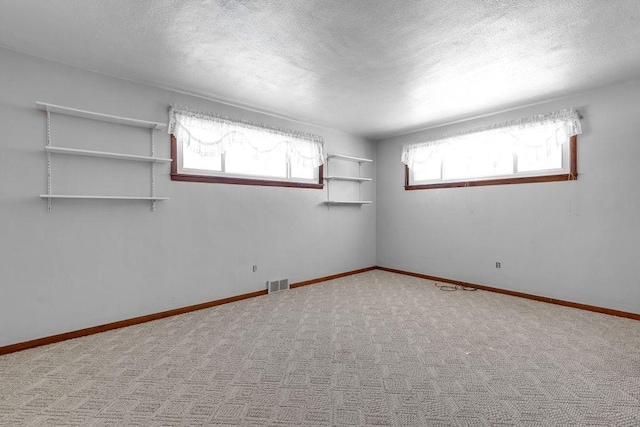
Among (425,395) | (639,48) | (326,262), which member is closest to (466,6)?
(639,48)

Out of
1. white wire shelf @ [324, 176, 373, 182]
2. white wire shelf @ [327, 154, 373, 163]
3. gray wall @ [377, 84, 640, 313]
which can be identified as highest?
white wire shelf @ [327, 154, 373, 163]

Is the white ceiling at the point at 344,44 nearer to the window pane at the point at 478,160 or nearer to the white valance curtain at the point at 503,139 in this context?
the white valance curtain at the point at 503,139

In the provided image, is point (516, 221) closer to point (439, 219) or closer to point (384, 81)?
point (439, 219)

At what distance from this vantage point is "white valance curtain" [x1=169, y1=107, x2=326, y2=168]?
3541 mm

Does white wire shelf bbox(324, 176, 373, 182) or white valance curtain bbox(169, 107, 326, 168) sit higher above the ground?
white valance curtain bbox(169, 107, 326, 168)

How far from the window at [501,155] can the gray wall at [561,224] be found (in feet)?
0.40

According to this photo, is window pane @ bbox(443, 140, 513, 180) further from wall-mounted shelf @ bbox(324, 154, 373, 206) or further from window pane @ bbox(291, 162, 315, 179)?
window pane @ bbox(291, 162, 315, 179)

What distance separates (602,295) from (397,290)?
2.28 metres

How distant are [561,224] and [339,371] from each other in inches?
131

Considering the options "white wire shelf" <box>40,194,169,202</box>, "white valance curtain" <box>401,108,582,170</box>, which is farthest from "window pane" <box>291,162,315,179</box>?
"white wire shelf" <box>40,194,169,202</box>

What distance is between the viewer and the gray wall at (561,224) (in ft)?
10.9

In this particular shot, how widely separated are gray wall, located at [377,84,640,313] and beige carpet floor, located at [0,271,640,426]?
48cm

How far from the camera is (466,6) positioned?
1985mm

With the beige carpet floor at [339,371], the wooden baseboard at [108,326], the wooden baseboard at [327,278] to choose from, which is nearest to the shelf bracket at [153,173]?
the wooden baseboard at [108,326]
